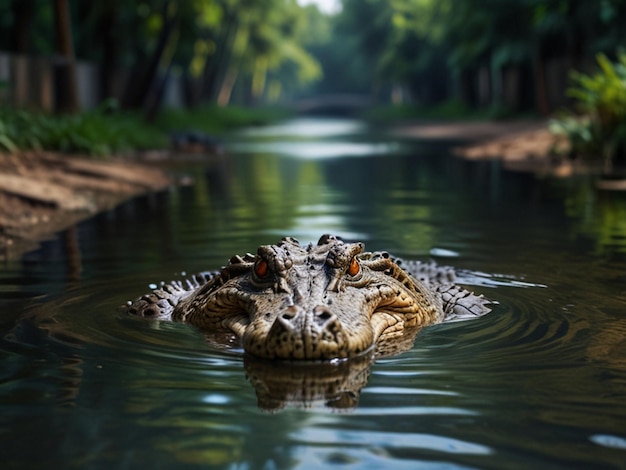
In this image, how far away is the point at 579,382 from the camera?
4.59 metres

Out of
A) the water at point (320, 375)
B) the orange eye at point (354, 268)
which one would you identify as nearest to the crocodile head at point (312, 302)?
the orange eye at point (354, 268)

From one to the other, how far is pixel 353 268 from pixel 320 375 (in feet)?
3.54

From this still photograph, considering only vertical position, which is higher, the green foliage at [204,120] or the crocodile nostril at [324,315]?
the green foliage at [204,120]

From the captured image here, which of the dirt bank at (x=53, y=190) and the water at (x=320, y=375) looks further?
the dirt bank at (x=53, y=190)

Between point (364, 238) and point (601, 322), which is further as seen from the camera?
point (364, 238)

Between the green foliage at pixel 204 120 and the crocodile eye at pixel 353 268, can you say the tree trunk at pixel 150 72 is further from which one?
the crocodile eye at pixel 353 268

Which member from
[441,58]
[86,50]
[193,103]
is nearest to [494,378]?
[86,50]

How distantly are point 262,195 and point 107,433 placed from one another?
11.1 m

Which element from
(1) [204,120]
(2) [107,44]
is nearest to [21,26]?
(2) [107,44]

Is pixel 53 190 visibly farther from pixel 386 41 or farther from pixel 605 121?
pixel 386 41

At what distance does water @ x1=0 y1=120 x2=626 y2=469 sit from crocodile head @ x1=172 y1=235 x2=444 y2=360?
15 centimetres

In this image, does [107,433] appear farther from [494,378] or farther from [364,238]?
[364,238]

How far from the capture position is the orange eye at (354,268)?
5531 millimetres

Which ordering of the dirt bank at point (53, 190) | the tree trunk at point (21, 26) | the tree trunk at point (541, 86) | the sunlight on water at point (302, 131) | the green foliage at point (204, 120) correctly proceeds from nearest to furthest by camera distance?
the dirt bank at point (53, 190) < the tree trunk at point (21, 26) < the green foliage at point (204, 120) < the tree trunk at point (541, 86) < the sunlight on water at point (302, 131)
